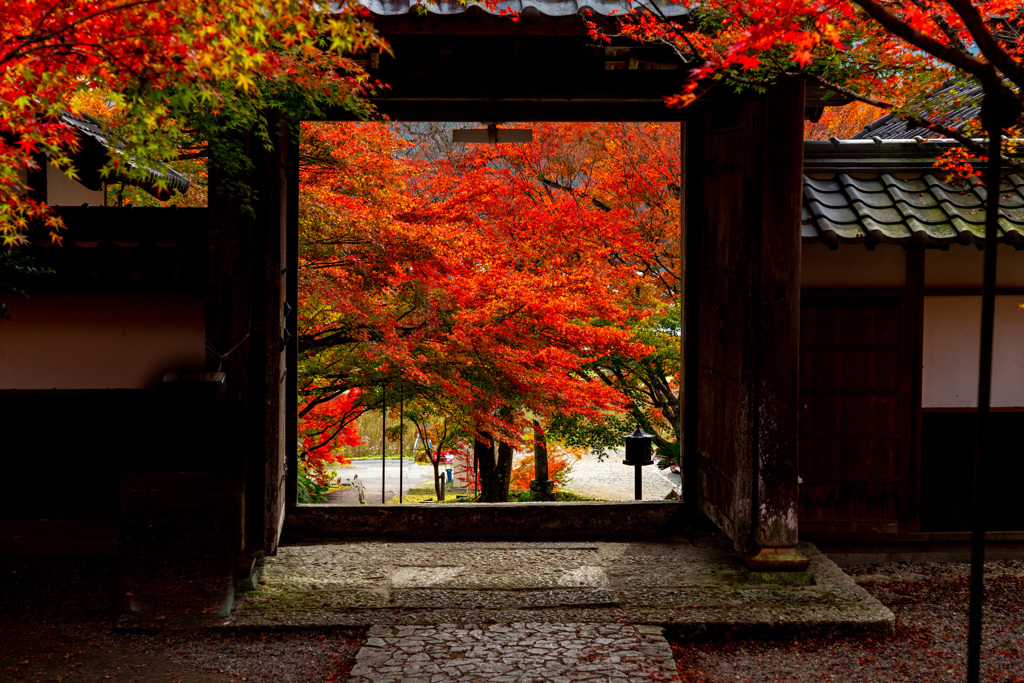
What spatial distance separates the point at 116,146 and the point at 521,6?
2.79 meters

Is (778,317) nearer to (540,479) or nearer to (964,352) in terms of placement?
(964,352)

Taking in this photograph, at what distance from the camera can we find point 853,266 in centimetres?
755

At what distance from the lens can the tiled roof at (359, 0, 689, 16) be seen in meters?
5.64

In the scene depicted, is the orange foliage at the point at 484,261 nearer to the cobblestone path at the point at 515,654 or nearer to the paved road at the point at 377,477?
the cobblestone path at the point at 515,654

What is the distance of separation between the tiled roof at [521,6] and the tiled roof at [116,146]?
178cm

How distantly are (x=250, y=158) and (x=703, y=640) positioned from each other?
4.71 meters

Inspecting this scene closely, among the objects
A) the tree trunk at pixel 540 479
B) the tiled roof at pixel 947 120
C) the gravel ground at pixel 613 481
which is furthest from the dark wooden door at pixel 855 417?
the gravel ground at pixel 613 481

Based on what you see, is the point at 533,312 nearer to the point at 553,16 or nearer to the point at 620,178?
the point at 620,178

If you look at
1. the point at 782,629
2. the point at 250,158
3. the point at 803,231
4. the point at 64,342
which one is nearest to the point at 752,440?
the point at 782,629

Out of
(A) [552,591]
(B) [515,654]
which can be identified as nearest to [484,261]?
(A) [552,591]

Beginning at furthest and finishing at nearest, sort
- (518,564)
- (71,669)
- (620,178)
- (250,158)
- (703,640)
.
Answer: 1. (620,178)
2. (518,564)
3. (250,158)
4. (703,640)
5. (71,669)

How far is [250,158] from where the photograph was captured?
246 inches

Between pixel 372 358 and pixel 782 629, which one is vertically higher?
pixel 372 358

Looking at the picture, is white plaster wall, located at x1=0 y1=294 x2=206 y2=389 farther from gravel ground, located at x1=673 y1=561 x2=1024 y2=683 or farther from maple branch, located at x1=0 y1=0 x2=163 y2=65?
gravel ground, located at x1=673 y1=561 x2=1024 y2=683
